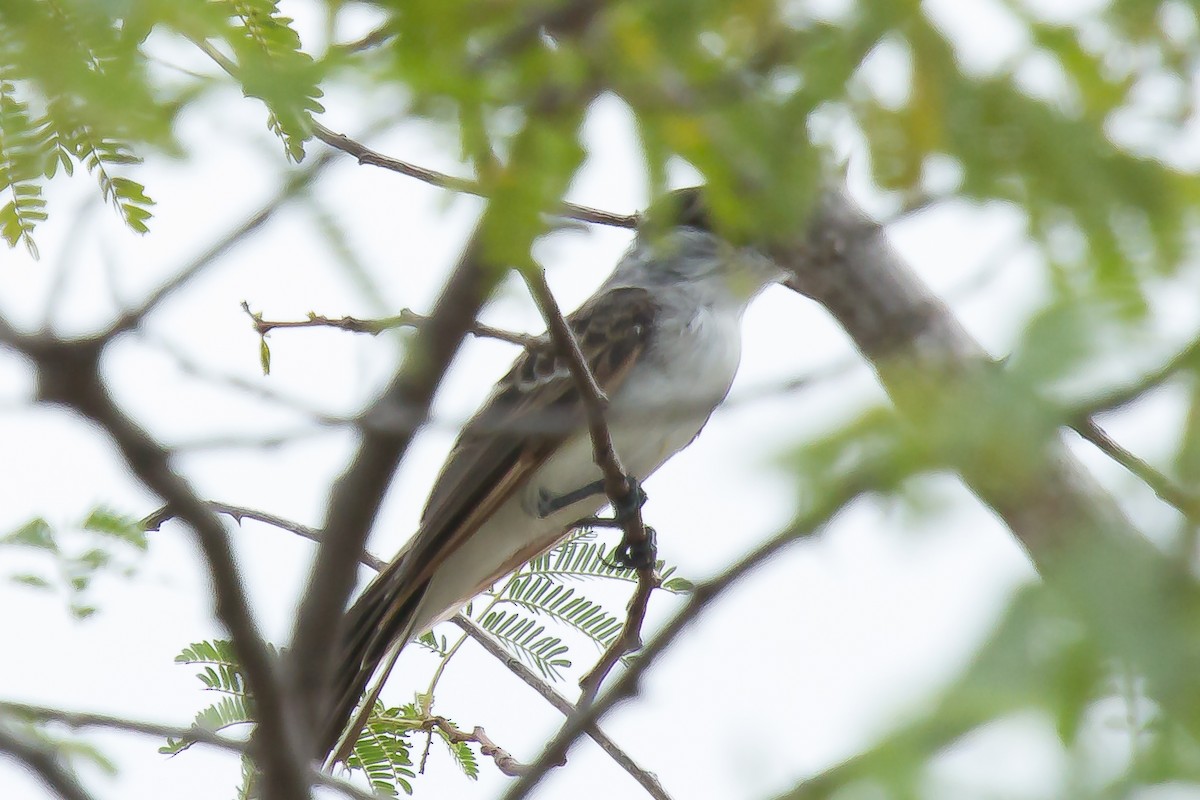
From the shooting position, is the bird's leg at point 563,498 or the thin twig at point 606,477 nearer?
the thin twig at point 606,477

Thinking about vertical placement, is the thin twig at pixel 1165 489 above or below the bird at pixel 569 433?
below

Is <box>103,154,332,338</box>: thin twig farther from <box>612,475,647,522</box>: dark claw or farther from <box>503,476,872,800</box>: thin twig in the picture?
<box>612,475,647,522</box>: dark claw

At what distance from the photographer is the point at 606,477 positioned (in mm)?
3898

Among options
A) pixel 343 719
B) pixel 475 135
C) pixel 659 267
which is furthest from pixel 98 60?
pixel 659 267

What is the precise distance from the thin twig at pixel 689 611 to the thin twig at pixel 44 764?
75cm

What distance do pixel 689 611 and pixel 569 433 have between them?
8.38 feet

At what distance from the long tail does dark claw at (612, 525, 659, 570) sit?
2.23 feet

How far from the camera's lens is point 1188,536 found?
1.38 meters

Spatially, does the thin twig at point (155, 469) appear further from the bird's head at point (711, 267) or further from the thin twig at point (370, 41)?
the bird's head at point (711, 267)

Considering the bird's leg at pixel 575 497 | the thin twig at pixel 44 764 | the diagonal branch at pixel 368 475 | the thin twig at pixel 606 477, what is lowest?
the thin twig at pixel 44 764

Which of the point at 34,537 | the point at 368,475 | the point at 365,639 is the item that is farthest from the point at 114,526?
the point at 365,639

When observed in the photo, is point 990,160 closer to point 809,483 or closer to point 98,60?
point 809,483

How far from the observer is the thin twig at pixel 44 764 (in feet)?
7.09

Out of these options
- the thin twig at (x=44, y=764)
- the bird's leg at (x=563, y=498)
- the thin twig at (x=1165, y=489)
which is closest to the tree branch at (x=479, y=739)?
the bird's leg at (x=563, y=498)
